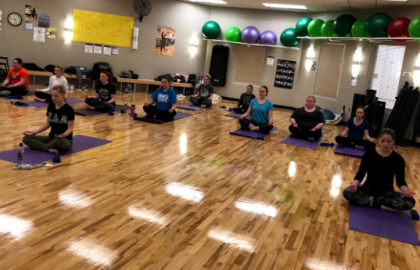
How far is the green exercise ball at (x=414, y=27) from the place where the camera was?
7.27 m

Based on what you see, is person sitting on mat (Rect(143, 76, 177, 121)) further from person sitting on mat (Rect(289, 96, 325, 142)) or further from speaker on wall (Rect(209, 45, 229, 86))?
speaker on wall (Rect(209, 45, 229, 86))

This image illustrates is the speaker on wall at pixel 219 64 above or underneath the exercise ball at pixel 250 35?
underneath

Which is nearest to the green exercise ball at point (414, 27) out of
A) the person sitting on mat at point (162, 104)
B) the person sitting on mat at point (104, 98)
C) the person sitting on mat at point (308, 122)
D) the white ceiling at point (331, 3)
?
the white ceiling at point (331, 3)

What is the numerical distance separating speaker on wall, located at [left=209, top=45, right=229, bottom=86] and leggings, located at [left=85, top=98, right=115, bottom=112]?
5.60 meters

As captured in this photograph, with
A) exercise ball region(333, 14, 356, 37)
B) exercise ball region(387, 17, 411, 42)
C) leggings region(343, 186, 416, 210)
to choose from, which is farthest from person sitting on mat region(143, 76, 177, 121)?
exercise ball region(387, 17, 411, 42)

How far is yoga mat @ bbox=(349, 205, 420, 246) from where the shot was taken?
3.30 m

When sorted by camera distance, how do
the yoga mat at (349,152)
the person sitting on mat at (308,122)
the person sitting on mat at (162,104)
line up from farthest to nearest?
the person sitting on mat at (162,104), the person sitting on mat at (308,122), the yoga mat at (349,152)

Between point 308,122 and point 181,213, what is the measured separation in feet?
14.7

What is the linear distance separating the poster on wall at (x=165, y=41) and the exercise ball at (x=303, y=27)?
3.87 m

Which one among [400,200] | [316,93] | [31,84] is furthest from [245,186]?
[31,84]

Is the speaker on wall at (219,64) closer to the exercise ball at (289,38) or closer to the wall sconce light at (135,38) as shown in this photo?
the exercise ball at (289,38)

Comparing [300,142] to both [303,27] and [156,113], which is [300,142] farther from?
[303,27]

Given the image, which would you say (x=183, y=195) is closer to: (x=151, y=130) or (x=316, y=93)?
(x=151, y=130)

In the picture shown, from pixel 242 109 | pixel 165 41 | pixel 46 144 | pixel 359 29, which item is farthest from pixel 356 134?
pixel 165 41
